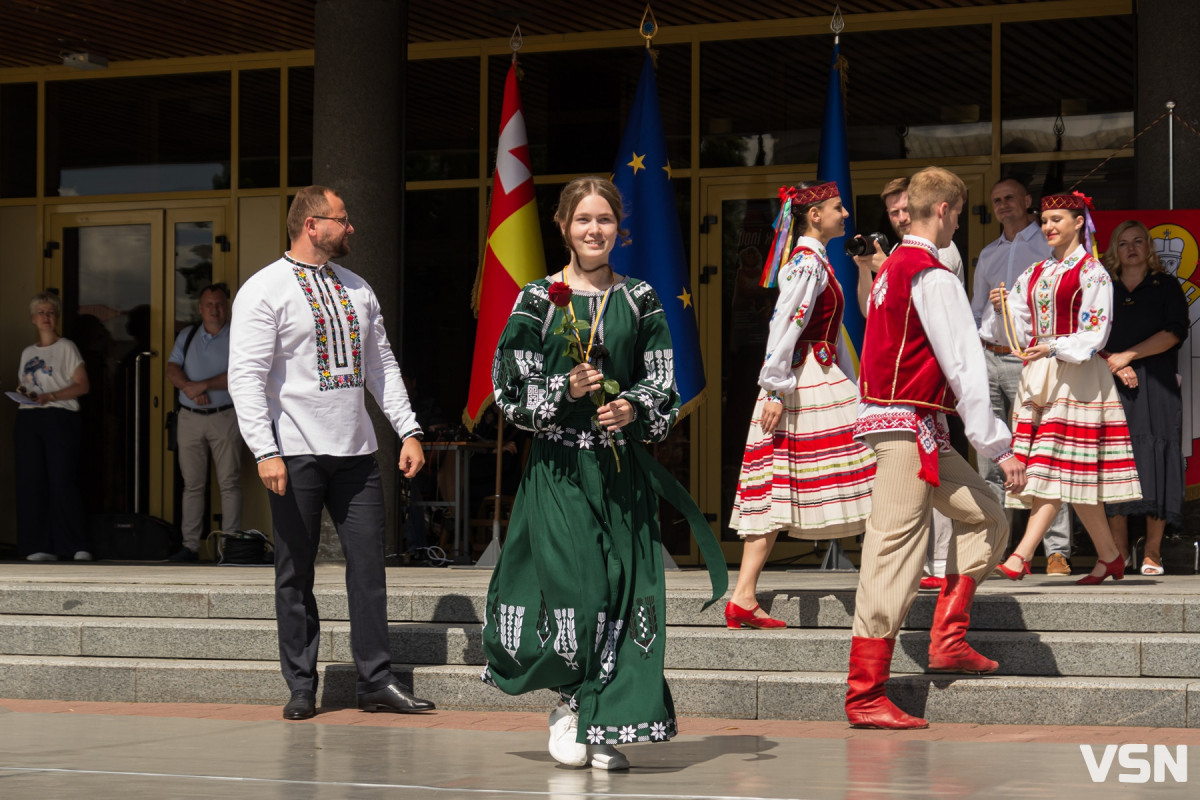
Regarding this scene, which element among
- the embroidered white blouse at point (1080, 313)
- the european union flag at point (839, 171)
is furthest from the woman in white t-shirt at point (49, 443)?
the embroidered white blouse at point (1080, 313)

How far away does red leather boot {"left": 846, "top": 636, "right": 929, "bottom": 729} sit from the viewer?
6.07 meters

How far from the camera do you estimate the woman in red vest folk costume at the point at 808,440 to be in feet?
23.2

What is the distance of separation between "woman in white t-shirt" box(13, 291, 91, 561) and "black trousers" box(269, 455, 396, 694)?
592 centimetres

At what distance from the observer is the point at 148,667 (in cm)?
753

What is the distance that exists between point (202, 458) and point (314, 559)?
5.74 m

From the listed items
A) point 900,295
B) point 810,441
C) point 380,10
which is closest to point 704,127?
point 380,10

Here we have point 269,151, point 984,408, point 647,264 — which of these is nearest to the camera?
point 984,408

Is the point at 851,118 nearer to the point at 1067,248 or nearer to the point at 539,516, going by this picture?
the point at 1067,248

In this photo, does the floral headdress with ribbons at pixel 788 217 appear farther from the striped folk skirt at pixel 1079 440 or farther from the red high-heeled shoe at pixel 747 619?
the striped folk skirt at pixel 1079 440

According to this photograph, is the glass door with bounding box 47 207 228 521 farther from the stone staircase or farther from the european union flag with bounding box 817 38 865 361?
the european union flag with bounding box 817 38 865 361

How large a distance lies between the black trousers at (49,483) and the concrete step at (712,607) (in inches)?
149

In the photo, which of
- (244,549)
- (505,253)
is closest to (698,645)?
(505,253)

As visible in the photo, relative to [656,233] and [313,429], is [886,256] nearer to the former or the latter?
[313,429]

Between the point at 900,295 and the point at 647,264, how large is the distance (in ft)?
14.0
